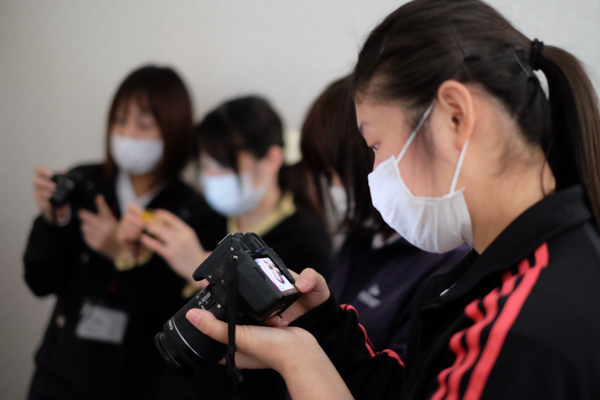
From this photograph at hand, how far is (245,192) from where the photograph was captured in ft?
4.35

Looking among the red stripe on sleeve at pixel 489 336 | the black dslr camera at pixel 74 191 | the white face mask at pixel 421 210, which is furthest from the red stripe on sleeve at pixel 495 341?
the black dslr camera at pixel 74 191

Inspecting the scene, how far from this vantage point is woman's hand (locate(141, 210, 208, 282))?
1.19 m

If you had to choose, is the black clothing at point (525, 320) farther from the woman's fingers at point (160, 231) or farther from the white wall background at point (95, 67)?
the white wall background at point (95, 67)

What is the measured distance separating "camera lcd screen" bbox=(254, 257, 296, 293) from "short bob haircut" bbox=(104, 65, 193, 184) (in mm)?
860

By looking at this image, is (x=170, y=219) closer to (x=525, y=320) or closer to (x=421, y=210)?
(x=421, y=210)

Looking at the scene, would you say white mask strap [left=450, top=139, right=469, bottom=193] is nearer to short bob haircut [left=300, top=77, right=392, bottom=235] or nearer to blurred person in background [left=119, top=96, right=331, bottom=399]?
short bob haircut [left=300, top=77, right=392, bottom=235]

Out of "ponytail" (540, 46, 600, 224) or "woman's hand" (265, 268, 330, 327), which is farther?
"woman's hand" (265, 268, 330, 327)

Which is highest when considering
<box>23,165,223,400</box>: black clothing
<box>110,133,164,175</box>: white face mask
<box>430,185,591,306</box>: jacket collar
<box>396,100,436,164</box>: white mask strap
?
<box>396,100,436,164</box>: white mask strap

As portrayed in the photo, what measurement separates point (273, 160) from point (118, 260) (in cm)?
57

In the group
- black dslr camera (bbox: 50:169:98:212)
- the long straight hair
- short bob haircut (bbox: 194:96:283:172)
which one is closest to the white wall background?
short bob haircut (bbox: 194:96:283:172)

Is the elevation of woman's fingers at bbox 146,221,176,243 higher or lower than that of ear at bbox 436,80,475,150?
lower

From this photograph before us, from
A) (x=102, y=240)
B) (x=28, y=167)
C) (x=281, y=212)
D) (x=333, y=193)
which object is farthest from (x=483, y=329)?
(x=28, y=167)

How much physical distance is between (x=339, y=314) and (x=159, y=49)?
4.53 feet

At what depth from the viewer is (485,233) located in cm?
58
